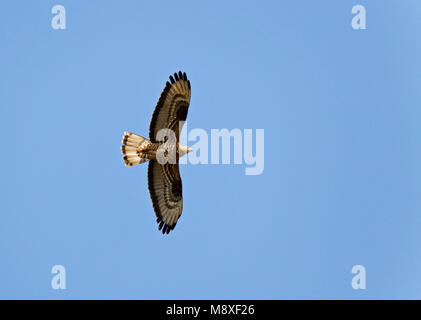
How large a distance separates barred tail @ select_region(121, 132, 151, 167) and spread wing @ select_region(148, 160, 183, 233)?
1.63 feet

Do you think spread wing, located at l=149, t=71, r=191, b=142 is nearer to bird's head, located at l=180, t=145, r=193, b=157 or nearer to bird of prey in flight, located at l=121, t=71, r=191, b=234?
bird of prey in flight, located at l=121, t=71, r=191, b=234

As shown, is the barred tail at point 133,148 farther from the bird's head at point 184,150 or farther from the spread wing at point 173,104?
the bird's head at point 184,150

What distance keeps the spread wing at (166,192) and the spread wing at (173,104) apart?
0.93 metres

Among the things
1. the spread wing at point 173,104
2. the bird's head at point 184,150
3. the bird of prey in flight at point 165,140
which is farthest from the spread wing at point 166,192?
the spread wing at point 173,104

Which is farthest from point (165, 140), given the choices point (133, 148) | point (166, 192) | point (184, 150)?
point (166, 192)

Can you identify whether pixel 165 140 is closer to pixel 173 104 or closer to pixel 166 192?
pixel 173 104

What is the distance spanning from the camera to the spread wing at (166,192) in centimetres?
1438

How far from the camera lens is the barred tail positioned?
13.9m

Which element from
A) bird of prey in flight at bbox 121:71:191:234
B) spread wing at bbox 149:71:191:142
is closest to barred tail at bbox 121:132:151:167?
bird of prey in flight at bbox 121:71:191:234
